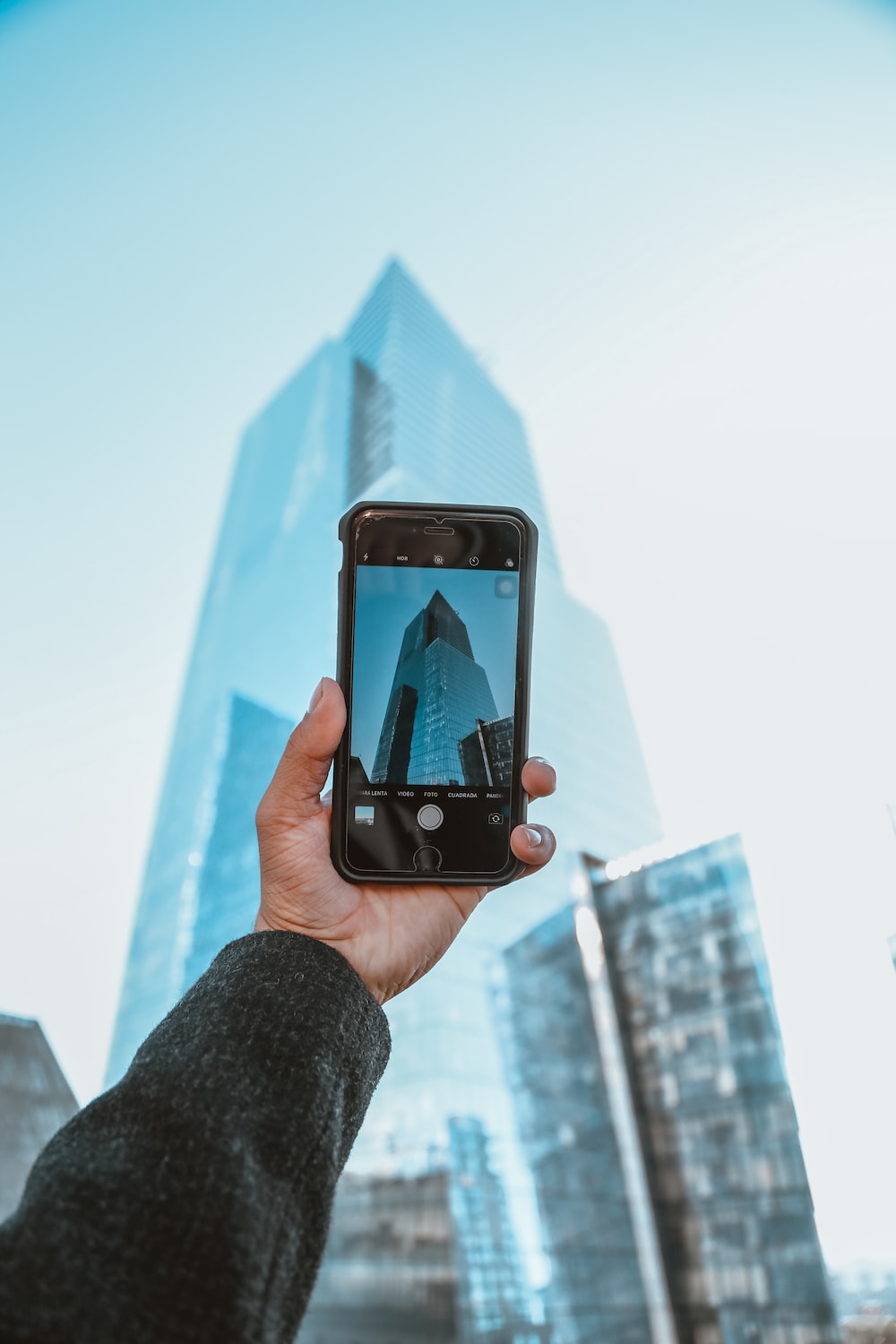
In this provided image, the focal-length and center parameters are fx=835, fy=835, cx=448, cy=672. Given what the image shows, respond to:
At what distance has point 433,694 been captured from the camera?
0.91m

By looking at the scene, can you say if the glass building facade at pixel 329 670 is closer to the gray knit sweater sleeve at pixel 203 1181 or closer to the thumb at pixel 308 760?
the thumb at pixel 308 760

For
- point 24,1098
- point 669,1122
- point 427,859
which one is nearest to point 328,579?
point 669,1122

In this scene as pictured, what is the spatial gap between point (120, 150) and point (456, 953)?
34.9 ft

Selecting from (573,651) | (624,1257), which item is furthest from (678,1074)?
(573,651)

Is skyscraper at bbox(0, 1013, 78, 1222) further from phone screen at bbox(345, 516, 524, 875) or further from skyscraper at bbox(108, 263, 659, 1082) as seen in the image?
skyscraper at bbox(108, 263, 659, 1082)

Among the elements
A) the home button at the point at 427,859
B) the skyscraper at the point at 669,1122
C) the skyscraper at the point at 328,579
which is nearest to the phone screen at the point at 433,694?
the home button at the point at 427,859

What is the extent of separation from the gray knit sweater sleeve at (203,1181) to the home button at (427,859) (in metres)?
0.28

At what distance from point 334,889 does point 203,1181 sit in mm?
365

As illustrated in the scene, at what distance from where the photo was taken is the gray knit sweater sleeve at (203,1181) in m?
0.35

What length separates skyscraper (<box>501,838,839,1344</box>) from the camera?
4.73 meters

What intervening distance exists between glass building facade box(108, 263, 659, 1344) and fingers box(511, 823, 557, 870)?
5.54 m

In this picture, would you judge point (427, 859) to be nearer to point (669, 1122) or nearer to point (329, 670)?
point (329, 670)

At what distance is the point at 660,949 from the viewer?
19.5 ft

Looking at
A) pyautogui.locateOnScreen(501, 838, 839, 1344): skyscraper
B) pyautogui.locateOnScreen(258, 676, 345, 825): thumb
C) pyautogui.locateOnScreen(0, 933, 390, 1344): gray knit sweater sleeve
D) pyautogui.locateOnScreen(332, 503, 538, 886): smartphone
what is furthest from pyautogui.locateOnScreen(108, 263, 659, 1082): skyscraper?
pyautogui.locateOnScreen(0, 933, 390, 1344): gray knit sweater sleeve
